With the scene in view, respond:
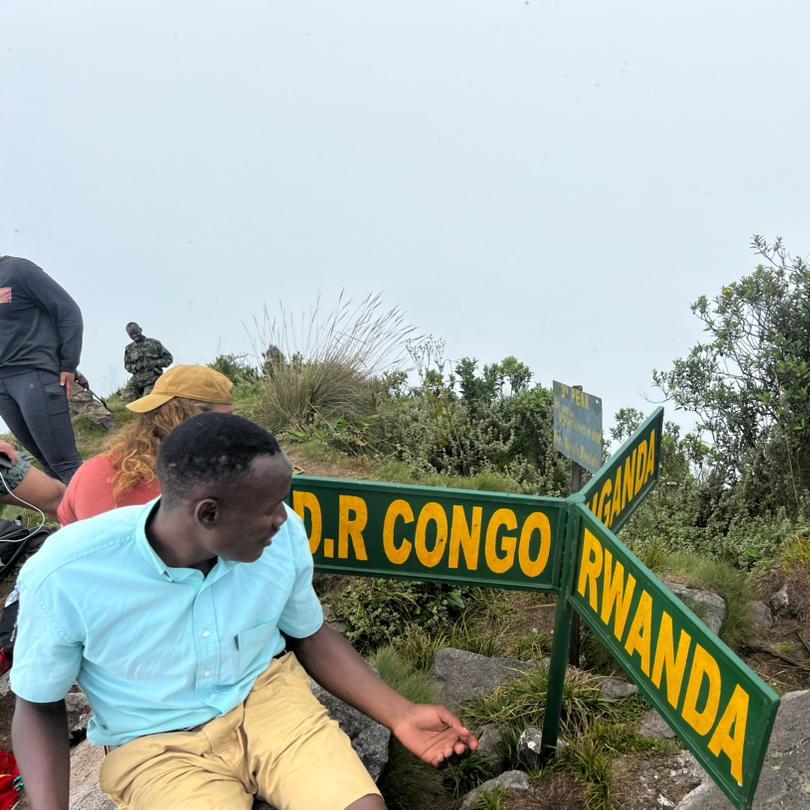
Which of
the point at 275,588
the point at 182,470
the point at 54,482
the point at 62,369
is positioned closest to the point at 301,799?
the point at 275,588

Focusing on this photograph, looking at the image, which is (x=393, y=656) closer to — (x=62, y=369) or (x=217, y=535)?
(x=217, y=535)

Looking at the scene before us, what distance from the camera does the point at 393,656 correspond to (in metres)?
2.96

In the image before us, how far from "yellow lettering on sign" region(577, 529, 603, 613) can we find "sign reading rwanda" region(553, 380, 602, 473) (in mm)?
925

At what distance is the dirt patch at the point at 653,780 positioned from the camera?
2.41 metres

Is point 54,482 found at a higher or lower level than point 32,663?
lower

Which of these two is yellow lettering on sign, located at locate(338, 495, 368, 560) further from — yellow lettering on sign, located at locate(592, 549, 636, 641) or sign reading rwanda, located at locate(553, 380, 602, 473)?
sign reading rwanda, located at locate(553, 380, 602, 473)

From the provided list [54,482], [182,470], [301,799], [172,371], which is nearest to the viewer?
[182,470]

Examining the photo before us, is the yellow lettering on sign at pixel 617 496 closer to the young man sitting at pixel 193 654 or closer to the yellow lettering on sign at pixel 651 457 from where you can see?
the yellow lettering on sign at pixel 651 457

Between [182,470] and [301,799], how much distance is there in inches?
31.9

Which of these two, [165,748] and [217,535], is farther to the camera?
[165,748]

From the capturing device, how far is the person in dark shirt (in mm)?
4137

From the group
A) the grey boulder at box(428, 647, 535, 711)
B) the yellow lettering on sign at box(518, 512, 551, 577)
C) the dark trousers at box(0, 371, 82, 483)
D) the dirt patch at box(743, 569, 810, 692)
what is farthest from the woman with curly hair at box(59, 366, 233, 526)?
the dirt patch at box(743, 569, 810, 692)

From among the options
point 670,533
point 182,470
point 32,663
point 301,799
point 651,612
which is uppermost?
point 182,470

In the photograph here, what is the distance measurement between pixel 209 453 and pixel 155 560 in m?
0.31
